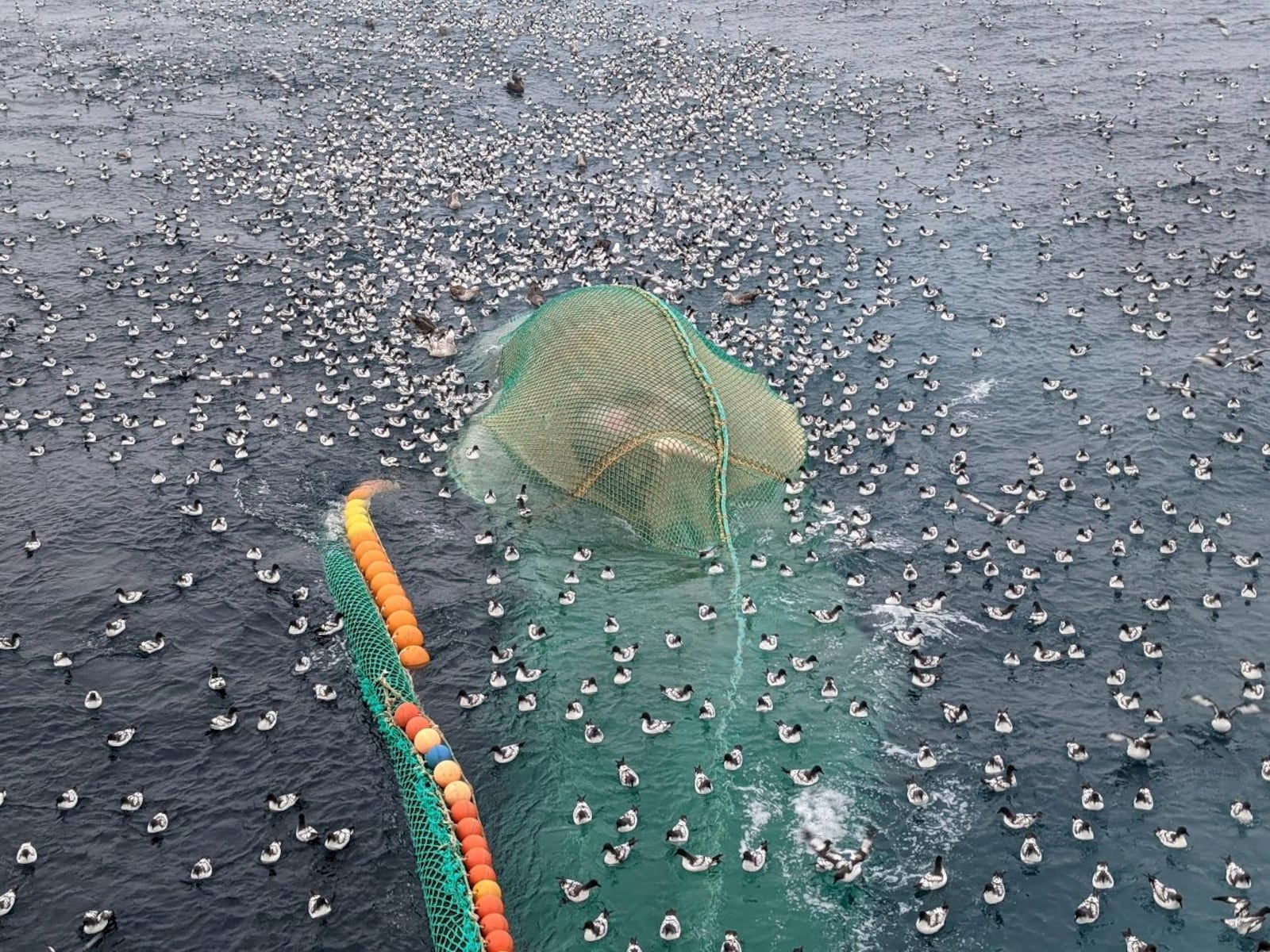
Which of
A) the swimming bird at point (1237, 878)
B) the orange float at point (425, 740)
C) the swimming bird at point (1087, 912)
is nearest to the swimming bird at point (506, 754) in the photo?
the orange float at point (425, 740)

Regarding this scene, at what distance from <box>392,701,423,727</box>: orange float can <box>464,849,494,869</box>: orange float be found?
530cm

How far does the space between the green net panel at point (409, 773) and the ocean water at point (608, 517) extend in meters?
0.89

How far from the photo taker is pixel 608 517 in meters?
43.6

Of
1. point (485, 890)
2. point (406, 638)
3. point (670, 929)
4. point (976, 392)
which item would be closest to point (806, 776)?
point (670, 929)

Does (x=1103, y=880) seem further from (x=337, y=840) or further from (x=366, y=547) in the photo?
(x=366, y=547)

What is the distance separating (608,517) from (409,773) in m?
13.6

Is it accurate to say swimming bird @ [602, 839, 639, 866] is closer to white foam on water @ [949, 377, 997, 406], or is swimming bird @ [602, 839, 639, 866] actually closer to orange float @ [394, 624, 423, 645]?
orange float @ [394, 624, 423, 645]

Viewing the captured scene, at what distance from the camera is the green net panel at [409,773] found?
2884cm

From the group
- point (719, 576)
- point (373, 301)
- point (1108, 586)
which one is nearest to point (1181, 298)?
point (1108, 586)

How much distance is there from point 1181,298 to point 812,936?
143ft

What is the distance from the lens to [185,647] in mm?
39156

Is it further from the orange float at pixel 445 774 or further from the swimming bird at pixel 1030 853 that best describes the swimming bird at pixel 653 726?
the swimming bird at pixel 1030 853

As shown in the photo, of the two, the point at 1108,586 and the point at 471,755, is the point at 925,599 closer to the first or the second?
the point at 1108,586

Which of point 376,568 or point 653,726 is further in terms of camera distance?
point 376,568
